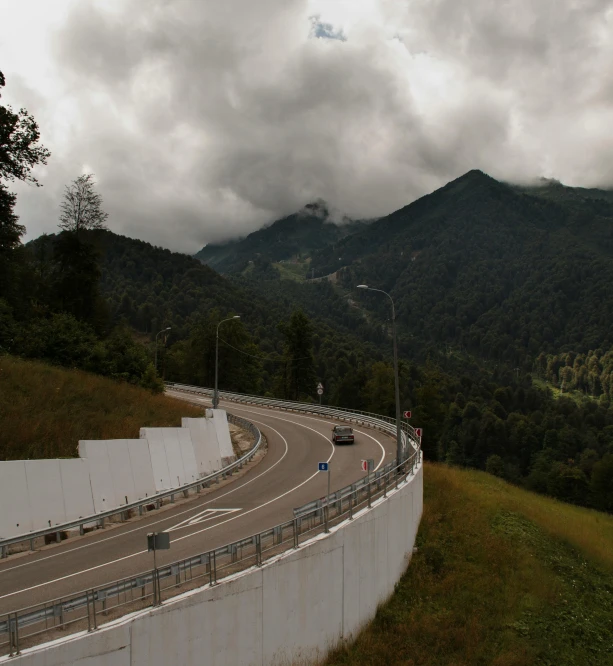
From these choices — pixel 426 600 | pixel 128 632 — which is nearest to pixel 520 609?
pixel 426 600

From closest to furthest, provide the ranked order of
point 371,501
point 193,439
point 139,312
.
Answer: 1. point 371,501
2. point 193,439
3. point 139,312

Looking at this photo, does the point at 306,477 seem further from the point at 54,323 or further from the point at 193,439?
the point at 54,323

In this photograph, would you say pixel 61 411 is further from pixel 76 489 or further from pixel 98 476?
pixel 76 489

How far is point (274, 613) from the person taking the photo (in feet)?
44.7

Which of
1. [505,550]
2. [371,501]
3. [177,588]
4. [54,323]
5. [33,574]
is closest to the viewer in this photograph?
[177,588]

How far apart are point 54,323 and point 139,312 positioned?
395 ft

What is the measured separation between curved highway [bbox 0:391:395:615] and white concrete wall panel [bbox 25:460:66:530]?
0.81m

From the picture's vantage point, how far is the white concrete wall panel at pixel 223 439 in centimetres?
2998

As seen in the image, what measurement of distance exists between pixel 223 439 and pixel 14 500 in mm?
16026

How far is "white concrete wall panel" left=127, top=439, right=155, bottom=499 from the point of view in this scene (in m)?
20.4

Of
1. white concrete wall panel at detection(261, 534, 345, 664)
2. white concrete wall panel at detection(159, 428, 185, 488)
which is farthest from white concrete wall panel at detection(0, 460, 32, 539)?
white concrete wall panel at detection(159, 428, 185, 488)

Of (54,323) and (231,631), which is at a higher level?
(54,323)

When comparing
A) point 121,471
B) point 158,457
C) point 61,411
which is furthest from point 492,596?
point 61,411

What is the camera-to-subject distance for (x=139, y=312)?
153 m
